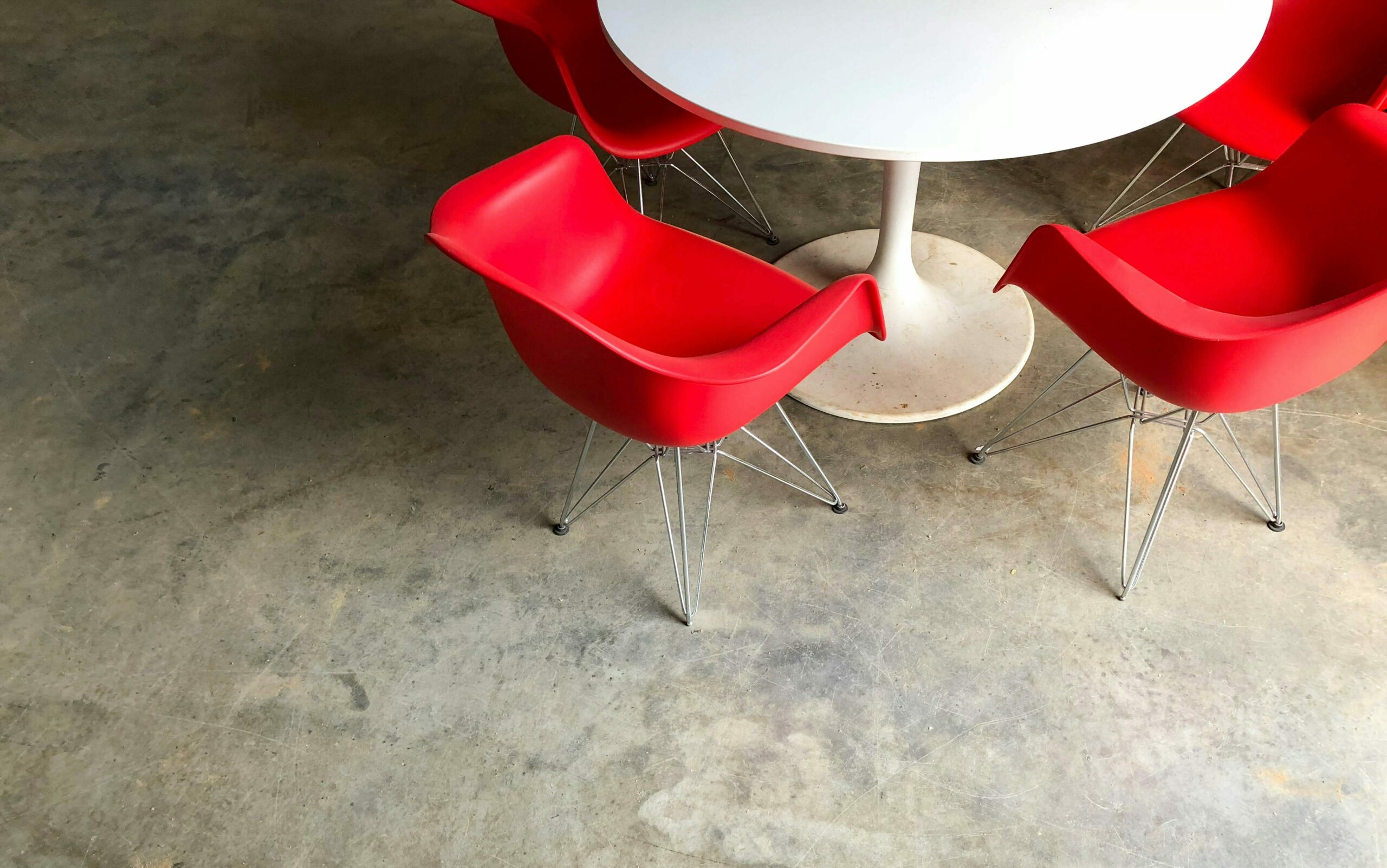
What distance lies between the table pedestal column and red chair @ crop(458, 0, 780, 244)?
1.46 feet

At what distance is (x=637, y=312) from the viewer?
6.74 feet

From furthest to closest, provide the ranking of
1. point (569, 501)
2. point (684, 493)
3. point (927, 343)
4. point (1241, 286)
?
point (927, 343) < point (684, 493) < point (569, 501) < point (1241, 286)

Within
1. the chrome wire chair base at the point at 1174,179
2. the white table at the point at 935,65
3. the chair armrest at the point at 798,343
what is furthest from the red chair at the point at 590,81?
the chrome wire chair base at the point at 1174,179

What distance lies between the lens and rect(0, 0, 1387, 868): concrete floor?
1.85 metres

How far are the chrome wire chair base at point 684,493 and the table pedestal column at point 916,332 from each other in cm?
23

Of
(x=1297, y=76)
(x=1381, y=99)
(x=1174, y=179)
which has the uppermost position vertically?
(x=1381, y=99)

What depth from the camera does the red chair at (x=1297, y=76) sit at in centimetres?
248

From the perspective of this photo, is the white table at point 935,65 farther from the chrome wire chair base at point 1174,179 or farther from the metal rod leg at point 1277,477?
the chrome wire chair base at point 1174,179

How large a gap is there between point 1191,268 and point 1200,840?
1.08 m

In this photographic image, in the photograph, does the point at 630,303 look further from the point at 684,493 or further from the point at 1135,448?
the point at 1135,448

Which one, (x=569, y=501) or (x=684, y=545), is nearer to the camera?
(x=684, y=545)

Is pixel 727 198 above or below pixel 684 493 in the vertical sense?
above

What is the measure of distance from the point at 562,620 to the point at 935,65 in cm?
132

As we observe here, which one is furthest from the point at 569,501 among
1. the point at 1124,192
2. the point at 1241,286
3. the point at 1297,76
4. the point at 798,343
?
the point at 1297,76
